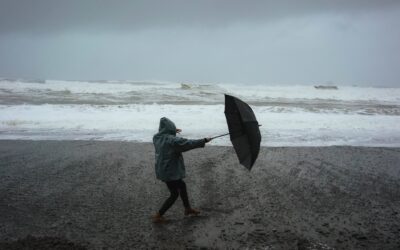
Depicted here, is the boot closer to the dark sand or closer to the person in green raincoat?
the dark sand

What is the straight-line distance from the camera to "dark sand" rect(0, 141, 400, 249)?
4914mm

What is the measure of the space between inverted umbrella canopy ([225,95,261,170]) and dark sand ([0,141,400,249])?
104 cm

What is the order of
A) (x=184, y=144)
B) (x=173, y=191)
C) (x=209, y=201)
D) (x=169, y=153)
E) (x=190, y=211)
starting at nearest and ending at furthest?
1. (x=184, y=144)
2. (x=169, y=153)
3. (x=173, y=191)
4. (x=190, y=211)
5. (x=209, y=201)

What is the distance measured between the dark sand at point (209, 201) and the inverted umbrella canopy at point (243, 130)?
1.04 meters

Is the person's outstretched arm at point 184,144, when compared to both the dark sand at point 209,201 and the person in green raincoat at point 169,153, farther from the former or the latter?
the dark sand at point 209,201

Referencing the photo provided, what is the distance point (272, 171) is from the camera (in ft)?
27.2

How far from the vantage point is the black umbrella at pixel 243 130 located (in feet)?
16.7

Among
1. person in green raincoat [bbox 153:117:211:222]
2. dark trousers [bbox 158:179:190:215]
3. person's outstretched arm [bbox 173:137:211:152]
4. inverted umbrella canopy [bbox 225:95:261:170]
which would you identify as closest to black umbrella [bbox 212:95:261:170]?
inverted umbrella canopy [bbox 225:95:261:170]

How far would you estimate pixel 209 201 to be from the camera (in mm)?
6355

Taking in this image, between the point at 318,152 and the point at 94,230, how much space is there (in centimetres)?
695

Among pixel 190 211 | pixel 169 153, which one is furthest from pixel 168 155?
pixel 190 211

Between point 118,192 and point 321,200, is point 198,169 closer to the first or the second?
point 118,192

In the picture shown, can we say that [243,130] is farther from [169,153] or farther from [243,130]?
[169,153]

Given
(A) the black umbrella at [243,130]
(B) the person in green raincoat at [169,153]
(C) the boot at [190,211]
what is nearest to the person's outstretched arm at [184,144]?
(B) the person in green raincoat at [169,153]
